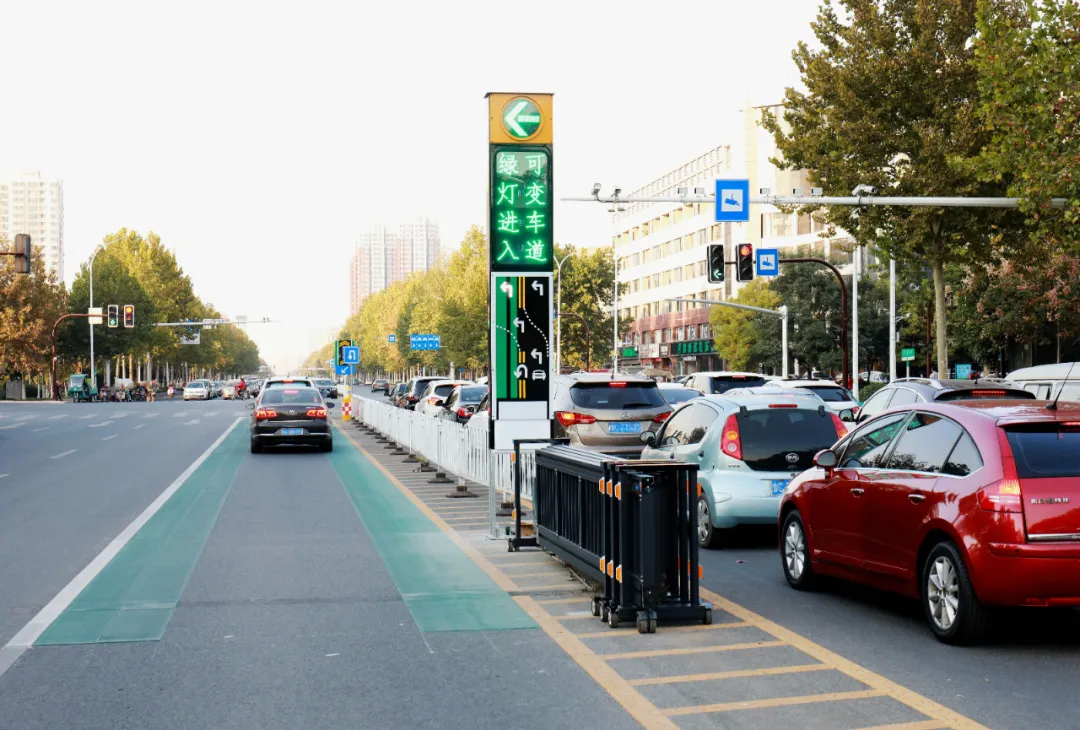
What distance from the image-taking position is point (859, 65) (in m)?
30.1

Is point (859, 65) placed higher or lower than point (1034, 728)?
higher

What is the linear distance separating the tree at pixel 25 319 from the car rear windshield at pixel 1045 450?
81347 mm

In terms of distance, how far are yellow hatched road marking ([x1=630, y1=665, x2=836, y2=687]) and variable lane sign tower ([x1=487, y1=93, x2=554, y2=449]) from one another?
5.32 m

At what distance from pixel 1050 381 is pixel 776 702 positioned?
52.1ft

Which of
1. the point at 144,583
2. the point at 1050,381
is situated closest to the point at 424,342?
the point at 1050,381

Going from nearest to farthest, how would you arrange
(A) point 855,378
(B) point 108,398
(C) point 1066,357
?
(A) point 855,378 < (C) point 1066,357 < (B) point 108,398

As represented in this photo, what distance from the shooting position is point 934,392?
18.4 m

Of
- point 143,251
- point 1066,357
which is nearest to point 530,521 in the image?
point 1066,357

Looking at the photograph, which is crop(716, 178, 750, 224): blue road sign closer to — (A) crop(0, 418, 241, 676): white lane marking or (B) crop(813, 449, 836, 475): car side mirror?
(A) crop(0, 418, 241, 676): white lane marking

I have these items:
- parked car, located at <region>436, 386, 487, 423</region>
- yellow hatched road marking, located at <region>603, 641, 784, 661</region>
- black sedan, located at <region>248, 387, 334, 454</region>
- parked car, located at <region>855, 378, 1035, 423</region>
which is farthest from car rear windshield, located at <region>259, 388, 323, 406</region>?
yellow hatched road marking, located at <region>603, 641, 784, 661</region>

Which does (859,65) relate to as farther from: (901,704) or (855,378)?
(901,704)

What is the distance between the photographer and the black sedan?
84.2ft

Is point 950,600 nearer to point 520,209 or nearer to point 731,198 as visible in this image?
point 520,209

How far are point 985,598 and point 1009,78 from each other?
735 inches
